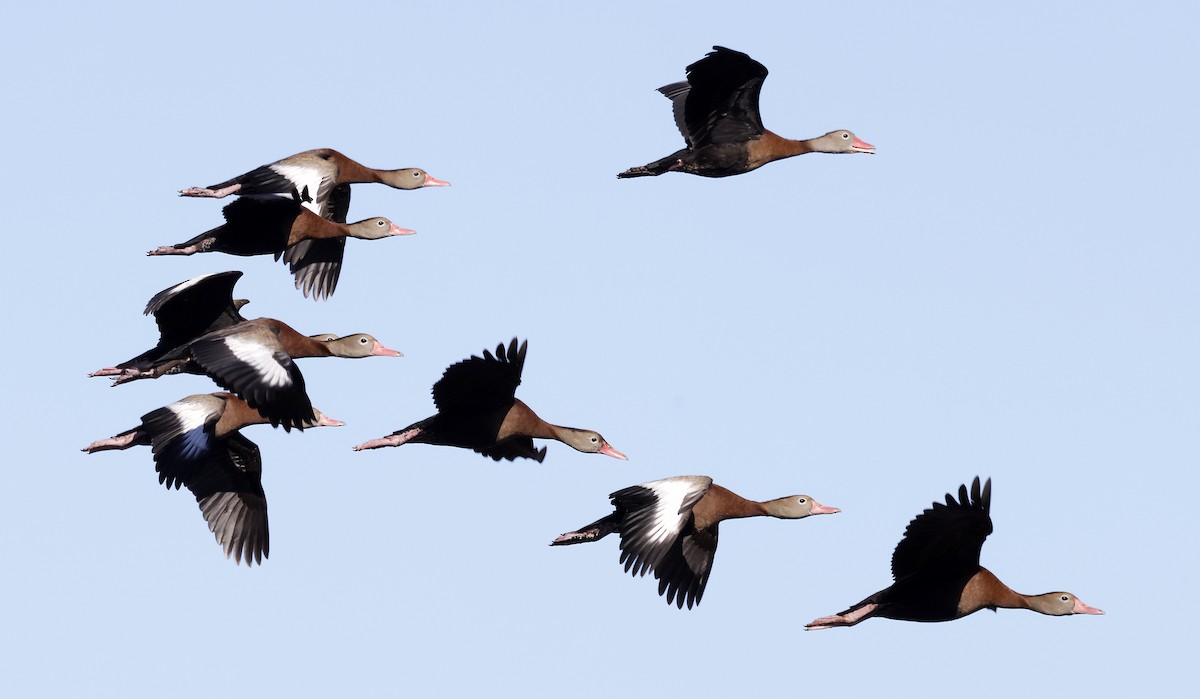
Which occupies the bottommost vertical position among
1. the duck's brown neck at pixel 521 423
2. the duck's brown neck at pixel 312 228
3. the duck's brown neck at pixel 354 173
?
the duck's brown neck at pixel 521 423

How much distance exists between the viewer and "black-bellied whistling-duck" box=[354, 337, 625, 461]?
712 inches

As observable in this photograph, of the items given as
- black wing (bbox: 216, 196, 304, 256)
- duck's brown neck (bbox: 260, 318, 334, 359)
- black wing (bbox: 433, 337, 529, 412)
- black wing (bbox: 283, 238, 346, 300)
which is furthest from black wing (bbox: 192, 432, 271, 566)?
black wing (bbox: 283, 238, 346, 300)

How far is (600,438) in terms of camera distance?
66.5 ft

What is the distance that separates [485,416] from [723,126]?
4116 mm

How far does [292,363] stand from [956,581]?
228 inches

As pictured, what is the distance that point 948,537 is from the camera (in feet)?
56.9

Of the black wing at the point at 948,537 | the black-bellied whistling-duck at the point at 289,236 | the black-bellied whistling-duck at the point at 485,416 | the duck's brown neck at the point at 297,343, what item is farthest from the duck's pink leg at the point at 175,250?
the black wing at the point at 948,537

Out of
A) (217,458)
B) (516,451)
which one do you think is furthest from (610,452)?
(217,458)

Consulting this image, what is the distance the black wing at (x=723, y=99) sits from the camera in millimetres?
20234

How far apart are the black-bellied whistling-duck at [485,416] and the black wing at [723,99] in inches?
133

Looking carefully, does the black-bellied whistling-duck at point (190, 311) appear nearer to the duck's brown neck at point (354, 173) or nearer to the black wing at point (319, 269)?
the black wing at point (319, 269)

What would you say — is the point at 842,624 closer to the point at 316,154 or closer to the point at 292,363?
the point at 292,363

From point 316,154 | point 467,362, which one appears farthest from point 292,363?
point 316,154

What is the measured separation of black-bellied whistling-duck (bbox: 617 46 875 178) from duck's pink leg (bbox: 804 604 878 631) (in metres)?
5.03
